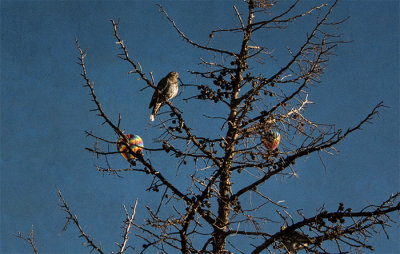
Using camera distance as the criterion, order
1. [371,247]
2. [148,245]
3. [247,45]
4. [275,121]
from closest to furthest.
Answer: [371,247] → [148,245] → [275,121] → [247,45]

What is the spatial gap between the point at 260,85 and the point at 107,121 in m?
2.63

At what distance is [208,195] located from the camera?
591 cm

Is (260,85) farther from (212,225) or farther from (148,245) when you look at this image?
(148,245)

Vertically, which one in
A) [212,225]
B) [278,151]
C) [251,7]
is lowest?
[212,225]

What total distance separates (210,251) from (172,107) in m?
2.26

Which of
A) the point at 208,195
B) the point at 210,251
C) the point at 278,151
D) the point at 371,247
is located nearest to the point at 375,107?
the point at 278,151

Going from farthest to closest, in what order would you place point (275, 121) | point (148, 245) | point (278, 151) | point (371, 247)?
point (275, 121), point (278, 151), point (148, 245), point (371, 247)

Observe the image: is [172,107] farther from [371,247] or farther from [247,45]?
[371,247]

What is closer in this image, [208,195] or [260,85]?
[208,195]

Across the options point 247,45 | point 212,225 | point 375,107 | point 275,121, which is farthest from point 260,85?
point 212,225

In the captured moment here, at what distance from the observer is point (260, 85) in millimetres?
6781

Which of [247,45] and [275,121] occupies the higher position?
[247,45]

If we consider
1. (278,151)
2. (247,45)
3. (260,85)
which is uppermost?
(247,45)

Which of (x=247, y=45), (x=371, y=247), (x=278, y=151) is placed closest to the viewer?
(x=371, y=247)
